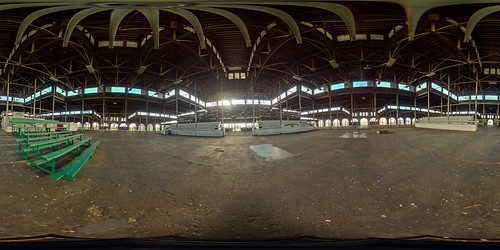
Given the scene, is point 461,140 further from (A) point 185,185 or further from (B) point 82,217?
(B) point 82,217

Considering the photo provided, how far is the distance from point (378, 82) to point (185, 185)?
2.48 m

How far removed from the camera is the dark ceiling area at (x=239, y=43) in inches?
49.6

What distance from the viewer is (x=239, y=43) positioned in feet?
5.43

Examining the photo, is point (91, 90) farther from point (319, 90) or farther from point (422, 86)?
point (422, 86)

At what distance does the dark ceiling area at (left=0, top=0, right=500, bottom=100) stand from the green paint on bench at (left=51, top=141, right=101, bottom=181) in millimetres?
689

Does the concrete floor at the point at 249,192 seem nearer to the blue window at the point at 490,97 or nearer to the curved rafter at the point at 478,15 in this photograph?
the blue window at the point at 490,97

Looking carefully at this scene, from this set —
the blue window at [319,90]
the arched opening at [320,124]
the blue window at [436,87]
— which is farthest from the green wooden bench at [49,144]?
the blue window at [436,87]

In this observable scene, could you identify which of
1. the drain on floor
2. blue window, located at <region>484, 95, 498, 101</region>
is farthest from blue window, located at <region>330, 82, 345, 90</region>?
blue window, located at <region>484, 95, 498, 101</region>

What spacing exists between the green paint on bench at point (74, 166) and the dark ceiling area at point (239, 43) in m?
0.69

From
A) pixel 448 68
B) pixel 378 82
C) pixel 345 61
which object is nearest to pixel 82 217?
pixel 345 61

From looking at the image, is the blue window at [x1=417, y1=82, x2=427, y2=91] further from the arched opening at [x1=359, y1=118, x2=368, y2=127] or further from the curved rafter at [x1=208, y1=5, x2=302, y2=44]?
the curved rafter at [x1=208, y1=5, x2=302, y2=44]

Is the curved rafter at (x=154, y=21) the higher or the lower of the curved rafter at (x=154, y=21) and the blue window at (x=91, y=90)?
the higher

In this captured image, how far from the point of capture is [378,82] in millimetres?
2029

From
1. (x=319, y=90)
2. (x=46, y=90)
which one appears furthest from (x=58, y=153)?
(x=319, y=90)
